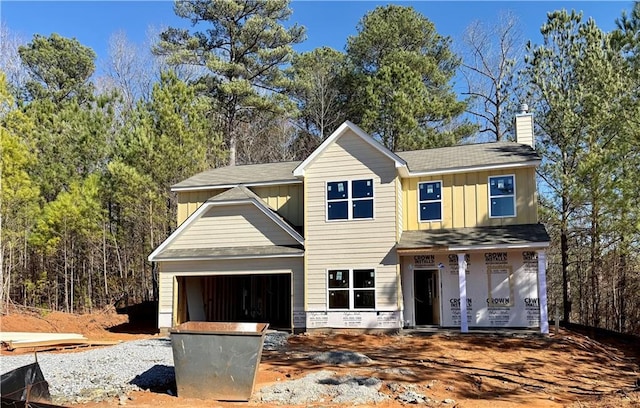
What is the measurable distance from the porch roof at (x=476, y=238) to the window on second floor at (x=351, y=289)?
143 centimetres

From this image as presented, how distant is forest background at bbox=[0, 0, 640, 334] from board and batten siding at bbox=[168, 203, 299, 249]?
6.04m

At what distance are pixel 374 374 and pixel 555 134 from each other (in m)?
15.8

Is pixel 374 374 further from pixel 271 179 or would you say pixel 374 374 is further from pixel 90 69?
pixel 90 69

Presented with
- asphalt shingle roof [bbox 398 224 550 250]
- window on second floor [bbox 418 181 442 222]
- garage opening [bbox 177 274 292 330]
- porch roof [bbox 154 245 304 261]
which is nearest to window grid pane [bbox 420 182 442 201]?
window on second floor [bbox 418 181 442 222]

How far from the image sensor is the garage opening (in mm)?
21234

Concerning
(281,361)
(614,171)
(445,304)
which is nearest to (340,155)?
(445,304)

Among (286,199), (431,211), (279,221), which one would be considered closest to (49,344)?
(279,221)

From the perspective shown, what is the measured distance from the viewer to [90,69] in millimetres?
33438

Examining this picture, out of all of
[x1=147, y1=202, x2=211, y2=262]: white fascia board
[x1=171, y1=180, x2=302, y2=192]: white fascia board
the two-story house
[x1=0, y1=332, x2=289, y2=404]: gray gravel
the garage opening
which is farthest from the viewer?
the garage opening

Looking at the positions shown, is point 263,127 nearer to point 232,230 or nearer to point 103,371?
point 232,230

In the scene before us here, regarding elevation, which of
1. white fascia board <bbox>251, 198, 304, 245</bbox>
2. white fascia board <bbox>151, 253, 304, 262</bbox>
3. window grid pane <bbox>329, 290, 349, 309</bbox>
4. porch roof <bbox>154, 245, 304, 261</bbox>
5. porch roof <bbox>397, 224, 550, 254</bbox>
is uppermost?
white fascia board <bbox>251, 198, 304, 245</bbox>

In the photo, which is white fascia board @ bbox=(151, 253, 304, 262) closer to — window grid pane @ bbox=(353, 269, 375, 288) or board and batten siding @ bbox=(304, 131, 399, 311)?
board and batten siding @ bbox=(304, 131, 399, 311)

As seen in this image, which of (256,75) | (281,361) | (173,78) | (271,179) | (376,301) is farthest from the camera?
(256,75)

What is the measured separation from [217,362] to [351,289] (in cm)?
869
